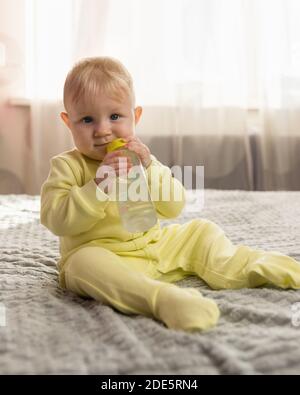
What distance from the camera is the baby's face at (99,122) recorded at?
0.92 metres

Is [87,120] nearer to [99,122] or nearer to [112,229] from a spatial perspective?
[99,122]

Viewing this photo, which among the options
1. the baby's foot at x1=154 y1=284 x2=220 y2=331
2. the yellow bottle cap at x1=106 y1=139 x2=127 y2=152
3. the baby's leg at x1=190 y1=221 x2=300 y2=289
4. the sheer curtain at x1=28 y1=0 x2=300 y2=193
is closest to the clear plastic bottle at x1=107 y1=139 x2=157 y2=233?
the yellow bottle cap at x1=106 y1=139 x2=127 y2=152

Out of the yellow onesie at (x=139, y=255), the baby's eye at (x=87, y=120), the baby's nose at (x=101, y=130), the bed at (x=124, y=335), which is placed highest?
the baby's eye at (x=87, y=120)

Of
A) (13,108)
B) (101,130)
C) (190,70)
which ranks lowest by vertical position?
(101,130)

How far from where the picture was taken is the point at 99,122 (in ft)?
3.03

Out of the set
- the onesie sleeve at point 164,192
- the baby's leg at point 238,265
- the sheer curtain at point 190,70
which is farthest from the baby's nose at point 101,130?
the sheer curtain at point 190,70

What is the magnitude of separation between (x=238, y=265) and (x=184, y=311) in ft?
0.79

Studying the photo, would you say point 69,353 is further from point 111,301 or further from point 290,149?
point 290,149

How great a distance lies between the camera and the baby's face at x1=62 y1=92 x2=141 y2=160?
920mm

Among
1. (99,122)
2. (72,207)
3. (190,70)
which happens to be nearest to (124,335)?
(72,207)

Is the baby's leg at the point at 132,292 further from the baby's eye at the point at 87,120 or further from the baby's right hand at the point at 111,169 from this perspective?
the baby's eye at the point at 87,120

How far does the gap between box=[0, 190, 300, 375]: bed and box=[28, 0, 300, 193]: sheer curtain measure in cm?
143

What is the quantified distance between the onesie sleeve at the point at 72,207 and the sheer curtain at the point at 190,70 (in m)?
1.61

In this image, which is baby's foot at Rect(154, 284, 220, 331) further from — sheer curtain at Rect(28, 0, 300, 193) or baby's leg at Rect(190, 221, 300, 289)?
sheer curtain at Rect(28, 0, 300, 193)
